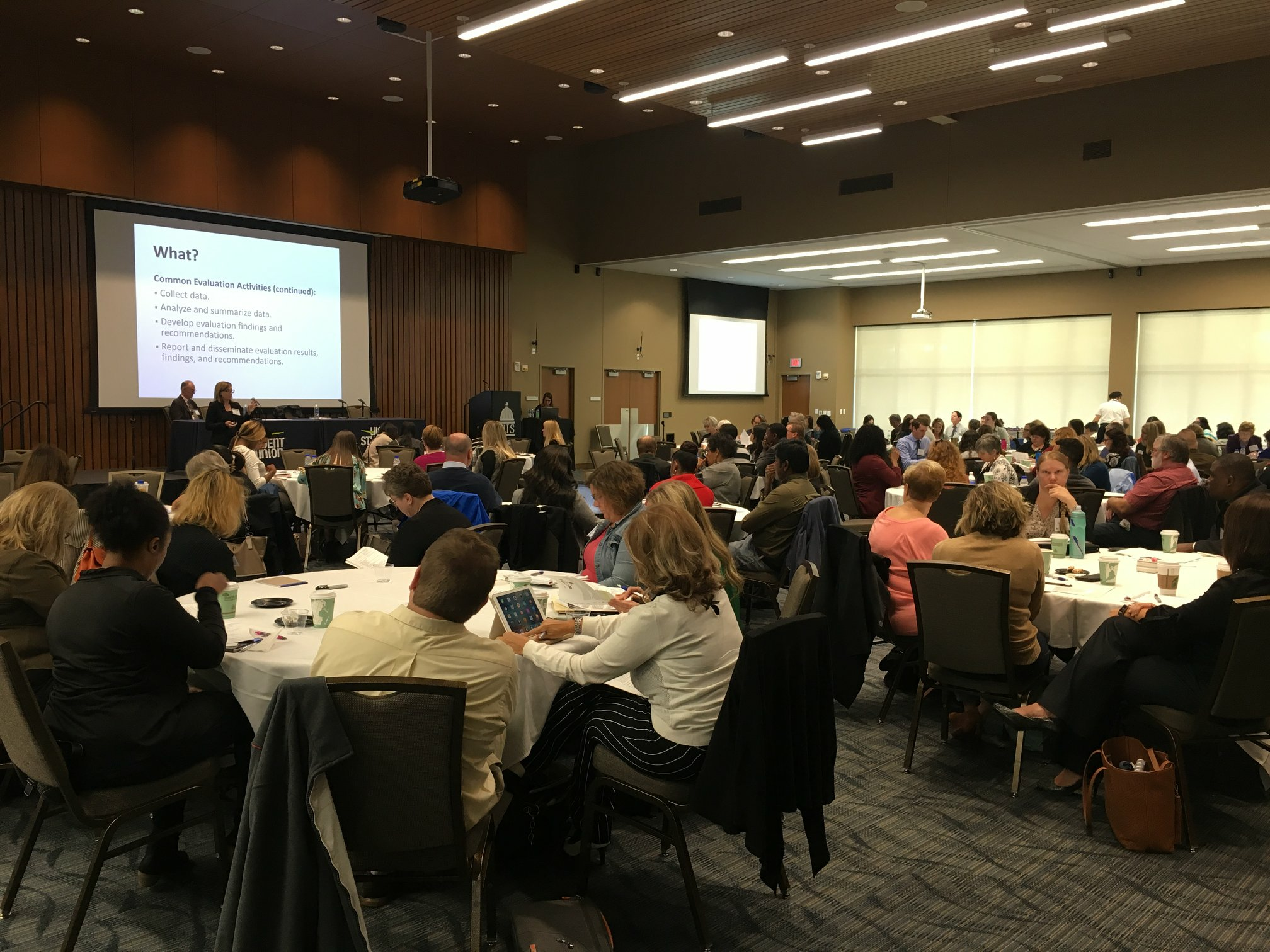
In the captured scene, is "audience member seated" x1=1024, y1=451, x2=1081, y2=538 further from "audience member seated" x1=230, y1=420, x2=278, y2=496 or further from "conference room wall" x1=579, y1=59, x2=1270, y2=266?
"conference room wall" x1=579, y1=59, x2=1270, y2=266

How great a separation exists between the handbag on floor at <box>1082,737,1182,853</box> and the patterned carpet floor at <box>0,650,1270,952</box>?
65mm

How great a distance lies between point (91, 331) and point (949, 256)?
12.8 m

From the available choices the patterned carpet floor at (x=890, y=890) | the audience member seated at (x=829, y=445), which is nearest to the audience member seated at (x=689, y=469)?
the patterned carpet floor at (x=890, y=890)

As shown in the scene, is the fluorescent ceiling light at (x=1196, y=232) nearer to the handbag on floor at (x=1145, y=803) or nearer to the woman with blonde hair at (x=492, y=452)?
the woman with blonde hair at (x=492, y=452)

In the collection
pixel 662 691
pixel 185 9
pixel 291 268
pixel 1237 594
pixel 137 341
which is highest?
pixel 185 9

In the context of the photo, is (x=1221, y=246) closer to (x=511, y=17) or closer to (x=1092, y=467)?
(x=1092, y=467)

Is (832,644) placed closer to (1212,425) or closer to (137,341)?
(137,341)

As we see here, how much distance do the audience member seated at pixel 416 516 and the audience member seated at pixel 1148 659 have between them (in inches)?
101

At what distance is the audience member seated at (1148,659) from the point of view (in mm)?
3309

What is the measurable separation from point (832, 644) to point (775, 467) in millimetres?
1605

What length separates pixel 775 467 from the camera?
5.86m

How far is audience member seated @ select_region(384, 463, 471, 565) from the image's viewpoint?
4391 millimetres

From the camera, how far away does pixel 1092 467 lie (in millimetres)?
7469

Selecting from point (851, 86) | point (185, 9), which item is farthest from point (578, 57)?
point (185, 9)
